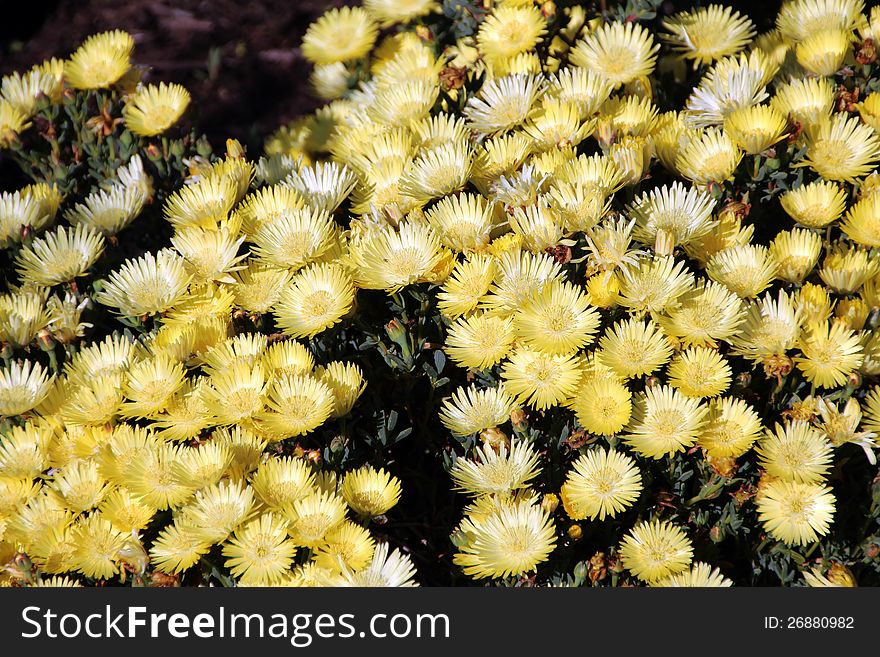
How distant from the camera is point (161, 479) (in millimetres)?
1611

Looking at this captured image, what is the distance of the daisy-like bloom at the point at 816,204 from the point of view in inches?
76.6

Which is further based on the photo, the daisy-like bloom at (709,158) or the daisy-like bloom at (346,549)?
the daisy-like bloom at (709,158)

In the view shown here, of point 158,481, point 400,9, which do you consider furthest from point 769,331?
point 400,9

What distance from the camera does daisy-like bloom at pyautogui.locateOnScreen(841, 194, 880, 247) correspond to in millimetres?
1919

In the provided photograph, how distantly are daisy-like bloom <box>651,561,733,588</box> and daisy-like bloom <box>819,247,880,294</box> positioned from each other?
27.8 inches

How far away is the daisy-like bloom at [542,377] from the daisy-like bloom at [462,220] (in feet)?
0.93

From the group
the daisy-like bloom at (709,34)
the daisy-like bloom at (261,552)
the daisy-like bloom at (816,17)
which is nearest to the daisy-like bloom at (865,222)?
the daisy-like bloom at (816,17)

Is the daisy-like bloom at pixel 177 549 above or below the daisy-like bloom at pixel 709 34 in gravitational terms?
below

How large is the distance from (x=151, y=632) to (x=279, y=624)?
0.78ft

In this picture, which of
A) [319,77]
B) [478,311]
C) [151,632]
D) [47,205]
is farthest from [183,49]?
[151,632]

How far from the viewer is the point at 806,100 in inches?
83.0

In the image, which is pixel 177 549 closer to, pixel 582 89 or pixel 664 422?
pixel 664 422

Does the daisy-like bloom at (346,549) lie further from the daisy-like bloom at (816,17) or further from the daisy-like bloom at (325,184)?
the daisy-like bloom at (816,17)

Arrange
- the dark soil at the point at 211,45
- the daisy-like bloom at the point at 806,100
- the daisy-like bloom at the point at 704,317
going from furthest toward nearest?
the dark soil at the point at 211,45 → the daisy-like bloom at the point at 806,100 → the daisy-like bloom at the point at 704,317
